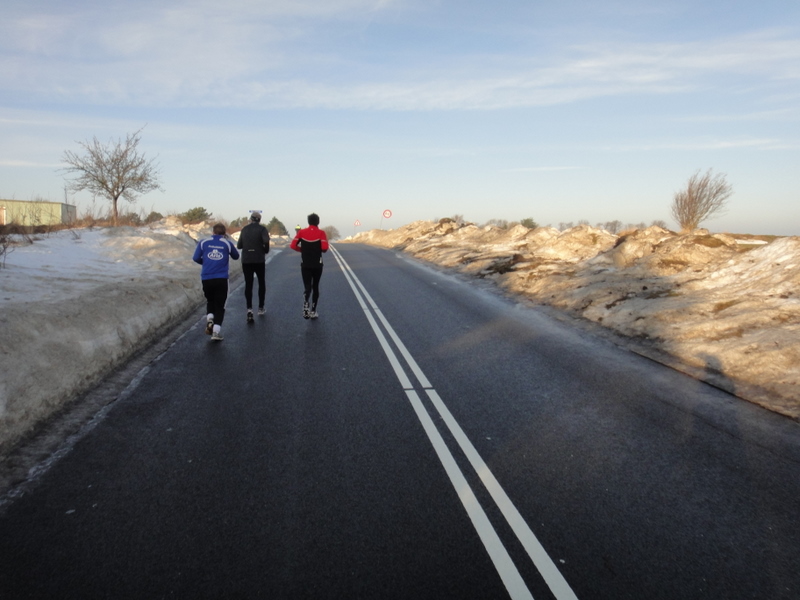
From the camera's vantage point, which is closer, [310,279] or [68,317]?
[68,317]

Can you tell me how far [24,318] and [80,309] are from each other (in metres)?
1.24

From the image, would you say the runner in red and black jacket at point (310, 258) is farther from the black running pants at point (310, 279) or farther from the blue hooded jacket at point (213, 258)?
the blue hooded jacket at point (213, 258)

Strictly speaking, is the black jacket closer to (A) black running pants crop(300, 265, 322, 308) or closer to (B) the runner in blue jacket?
(A) black running pants crop(300, 265, 322, 308)

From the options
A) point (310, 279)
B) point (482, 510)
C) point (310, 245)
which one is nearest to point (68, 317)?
point (310, 279)

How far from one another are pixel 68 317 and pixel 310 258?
4.57 meters

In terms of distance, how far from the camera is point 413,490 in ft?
13.7

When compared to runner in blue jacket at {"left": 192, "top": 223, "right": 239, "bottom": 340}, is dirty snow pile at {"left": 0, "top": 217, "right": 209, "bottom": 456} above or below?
below

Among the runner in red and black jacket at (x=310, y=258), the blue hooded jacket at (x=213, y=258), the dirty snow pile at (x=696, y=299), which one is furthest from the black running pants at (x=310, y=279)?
the dirty snow pile at (x=696, y=299)

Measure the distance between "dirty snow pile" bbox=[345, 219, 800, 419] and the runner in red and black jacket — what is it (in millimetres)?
5467

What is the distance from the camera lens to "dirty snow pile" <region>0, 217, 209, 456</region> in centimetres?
566

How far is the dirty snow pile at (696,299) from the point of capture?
7301 millimetres

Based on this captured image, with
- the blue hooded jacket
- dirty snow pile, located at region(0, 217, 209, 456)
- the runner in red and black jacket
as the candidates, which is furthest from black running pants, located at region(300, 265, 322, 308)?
dirty snow pile, located at region(0, 217, 209, 456)

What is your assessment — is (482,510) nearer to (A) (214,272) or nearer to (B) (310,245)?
(A) (214,272)

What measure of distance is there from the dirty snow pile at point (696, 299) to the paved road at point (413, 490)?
84cm
